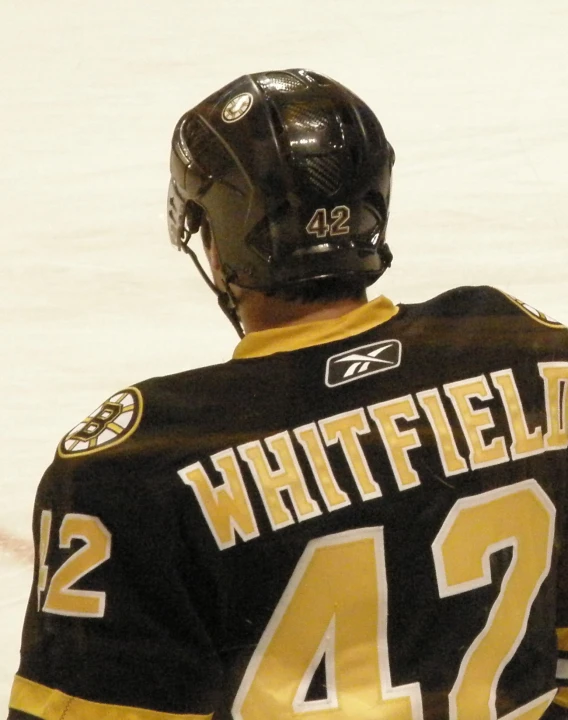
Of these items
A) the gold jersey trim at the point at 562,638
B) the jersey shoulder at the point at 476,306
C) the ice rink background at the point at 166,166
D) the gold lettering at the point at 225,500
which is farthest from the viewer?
the ice rink background at the point at 166,166

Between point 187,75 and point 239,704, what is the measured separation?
207 cm

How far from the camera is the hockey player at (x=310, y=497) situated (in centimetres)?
107

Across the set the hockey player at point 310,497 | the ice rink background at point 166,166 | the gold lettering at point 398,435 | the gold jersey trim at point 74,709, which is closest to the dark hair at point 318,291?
the hockey player at point 310,497

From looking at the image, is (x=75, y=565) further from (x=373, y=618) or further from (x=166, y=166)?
(x=166, y=166)

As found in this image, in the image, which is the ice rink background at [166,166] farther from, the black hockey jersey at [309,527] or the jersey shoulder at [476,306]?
the jersey shoulder at [476,306]

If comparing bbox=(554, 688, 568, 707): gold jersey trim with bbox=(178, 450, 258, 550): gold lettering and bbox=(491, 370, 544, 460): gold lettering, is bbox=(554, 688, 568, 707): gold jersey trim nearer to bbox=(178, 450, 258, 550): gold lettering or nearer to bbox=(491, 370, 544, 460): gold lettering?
bbox=(491, 370, 544, 460): gold lettering

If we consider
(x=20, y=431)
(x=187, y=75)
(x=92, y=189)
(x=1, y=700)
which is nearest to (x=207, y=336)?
(x=20, y=431)

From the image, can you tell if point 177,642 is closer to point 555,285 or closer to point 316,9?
point 555,285

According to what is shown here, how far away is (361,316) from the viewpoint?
112 centimetres

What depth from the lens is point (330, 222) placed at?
116cm

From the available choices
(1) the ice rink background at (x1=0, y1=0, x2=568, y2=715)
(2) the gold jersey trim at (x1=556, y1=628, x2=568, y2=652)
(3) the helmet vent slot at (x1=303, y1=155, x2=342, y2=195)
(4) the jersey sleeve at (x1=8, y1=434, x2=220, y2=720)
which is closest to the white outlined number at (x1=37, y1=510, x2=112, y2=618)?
(4) the jersey sleeve at (x1=8, y1=434, x2=220, y2=720)

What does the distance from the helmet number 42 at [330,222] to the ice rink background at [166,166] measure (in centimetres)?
89

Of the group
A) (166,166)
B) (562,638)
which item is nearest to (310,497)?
(562,638)

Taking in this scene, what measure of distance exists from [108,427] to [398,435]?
25 cm
